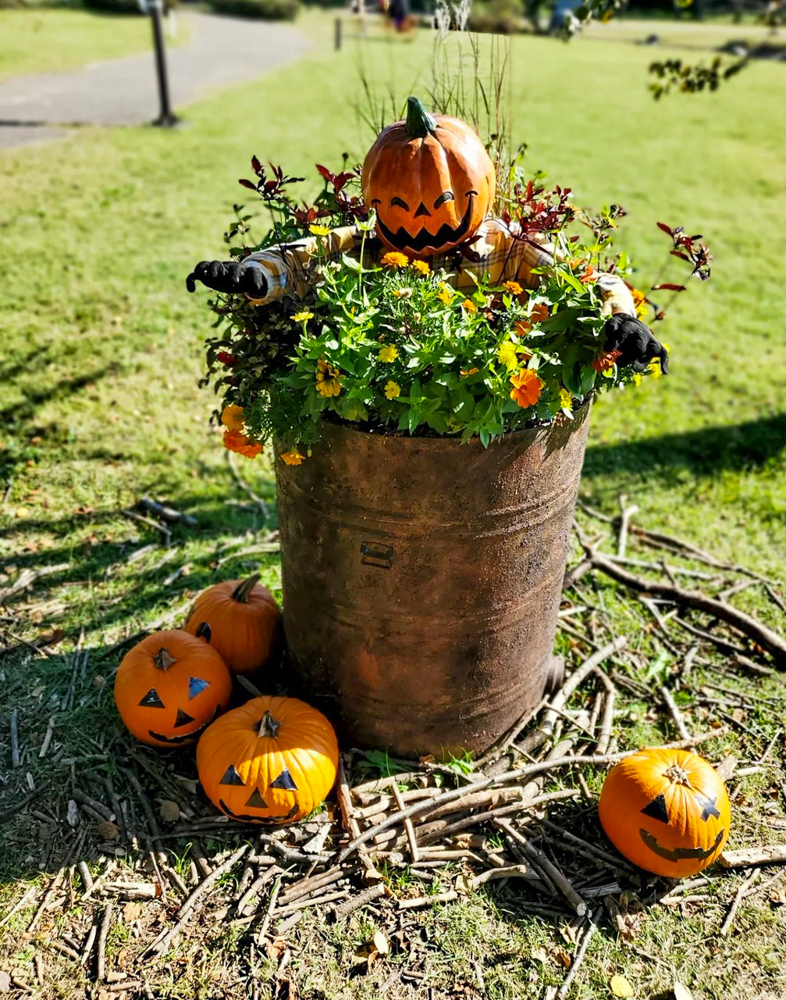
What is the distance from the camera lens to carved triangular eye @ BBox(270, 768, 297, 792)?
8.87ft

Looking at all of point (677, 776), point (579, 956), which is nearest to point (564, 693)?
point (677, 776)

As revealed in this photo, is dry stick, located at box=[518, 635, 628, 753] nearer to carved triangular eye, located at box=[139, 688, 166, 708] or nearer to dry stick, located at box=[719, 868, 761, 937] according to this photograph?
dry stick, located at box=[719, 868, 761, 937]

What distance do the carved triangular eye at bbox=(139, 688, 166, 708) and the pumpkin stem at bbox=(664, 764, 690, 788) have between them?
168 cm

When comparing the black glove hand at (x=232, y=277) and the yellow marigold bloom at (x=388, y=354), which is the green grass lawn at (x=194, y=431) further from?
the yellow marigold bloom at (x=388, y=354)

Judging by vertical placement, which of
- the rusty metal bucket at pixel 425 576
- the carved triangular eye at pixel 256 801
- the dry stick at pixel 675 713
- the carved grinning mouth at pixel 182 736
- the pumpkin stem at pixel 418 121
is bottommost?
the dry stick at pixel 675 713

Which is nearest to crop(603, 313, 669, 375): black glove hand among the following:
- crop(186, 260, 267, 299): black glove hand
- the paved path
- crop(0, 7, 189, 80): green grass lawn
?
crop(186, 260, 267, 299): black glove hand

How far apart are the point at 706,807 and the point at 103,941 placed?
6.07 ft

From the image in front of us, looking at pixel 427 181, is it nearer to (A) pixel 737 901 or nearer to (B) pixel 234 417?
(B) pixel 234 417

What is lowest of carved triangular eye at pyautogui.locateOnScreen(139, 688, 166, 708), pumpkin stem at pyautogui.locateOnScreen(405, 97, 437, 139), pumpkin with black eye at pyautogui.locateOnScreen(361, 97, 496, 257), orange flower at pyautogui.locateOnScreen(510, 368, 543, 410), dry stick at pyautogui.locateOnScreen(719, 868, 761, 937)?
dry stick at pyautogui.locateOnScreen(719, 868, 761, 937)

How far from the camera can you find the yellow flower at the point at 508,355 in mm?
2266

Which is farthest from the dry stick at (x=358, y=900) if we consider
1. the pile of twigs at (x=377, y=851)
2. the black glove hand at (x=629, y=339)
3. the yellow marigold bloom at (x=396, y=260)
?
the yellow marigold bloom at (x=396, y=260)

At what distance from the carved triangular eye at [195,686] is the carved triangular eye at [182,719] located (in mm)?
57

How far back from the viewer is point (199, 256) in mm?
7516

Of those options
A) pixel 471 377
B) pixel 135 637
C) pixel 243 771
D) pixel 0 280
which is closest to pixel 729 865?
pixel 243 771
